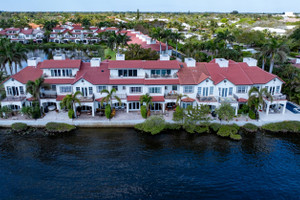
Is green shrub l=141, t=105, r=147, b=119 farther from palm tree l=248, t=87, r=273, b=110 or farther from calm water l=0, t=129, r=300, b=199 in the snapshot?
palm tree l=248, t=87, r=273, b=110

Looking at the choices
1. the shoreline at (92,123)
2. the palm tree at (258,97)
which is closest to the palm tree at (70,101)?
the shoreline at (92,123)

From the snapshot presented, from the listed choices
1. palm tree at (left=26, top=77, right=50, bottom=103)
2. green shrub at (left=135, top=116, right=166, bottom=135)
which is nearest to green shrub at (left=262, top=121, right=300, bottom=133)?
green shrub at (left=135, top=116, right=166, bottom=135)

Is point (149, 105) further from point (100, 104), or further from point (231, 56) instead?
point (231, 56)

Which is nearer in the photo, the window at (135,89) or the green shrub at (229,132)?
the green shrub at (229,132)

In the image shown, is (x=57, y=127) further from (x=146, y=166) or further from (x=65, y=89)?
(x=146, y=166)

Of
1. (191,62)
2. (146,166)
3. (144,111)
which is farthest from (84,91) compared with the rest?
(191,62)

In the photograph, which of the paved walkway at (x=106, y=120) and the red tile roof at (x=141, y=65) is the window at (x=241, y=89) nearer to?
the paved walkway at (x=106, y=120)
